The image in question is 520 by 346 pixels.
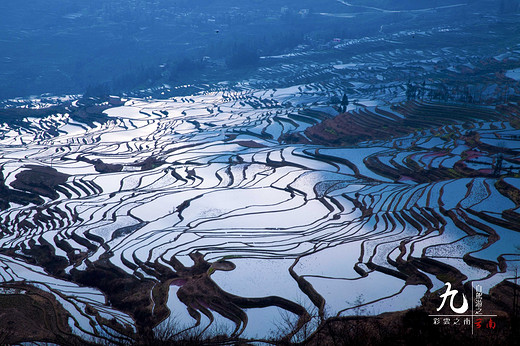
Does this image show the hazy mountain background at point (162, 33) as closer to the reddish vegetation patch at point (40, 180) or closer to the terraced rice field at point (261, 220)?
the terraced rice field at point (261, 220)

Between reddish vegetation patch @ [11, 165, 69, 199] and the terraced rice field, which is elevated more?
the terraced rice field

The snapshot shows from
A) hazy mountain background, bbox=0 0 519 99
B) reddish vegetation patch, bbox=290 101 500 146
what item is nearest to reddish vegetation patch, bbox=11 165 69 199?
reddish vegetation patch, bbox=290 101 500 146

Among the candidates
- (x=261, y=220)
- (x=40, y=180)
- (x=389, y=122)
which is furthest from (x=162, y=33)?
(x=261, y=220)

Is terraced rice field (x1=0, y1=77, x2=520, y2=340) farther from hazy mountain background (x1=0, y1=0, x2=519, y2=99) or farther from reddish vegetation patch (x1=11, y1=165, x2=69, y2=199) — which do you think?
hazy mountain background (x1=0, y1=0, x2=519, y2=99)

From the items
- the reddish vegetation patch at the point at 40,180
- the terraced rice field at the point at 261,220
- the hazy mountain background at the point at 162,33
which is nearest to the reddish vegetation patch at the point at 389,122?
the terraced rice field at the point at 261,220

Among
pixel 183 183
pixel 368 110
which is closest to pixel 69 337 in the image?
pixel 183 183

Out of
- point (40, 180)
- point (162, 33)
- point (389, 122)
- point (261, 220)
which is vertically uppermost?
point (261, 220)

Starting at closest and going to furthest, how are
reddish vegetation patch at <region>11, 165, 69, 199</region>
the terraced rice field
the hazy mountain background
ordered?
1. the terraced rice field
2. reddish vegetation patch at <region>11, 165, 69, 199</region>
3. the hazy mountain background

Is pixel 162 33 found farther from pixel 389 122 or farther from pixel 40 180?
pixel 40 180

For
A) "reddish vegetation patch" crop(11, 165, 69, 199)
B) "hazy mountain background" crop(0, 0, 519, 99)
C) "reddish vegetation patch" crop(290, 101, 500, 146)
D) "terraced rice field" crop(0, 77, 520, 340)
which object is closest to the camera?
"terraced rice field" crop(0, 77, 520, 340)
